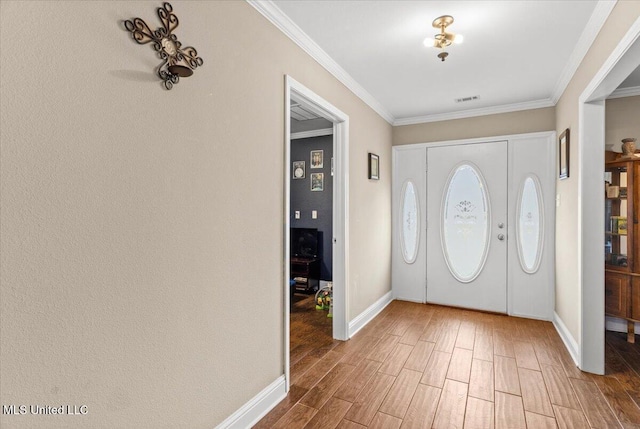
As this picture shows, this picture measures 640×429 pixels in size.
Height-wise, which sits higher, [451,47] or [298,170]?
[451,47]

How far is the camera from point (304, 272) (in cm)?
475

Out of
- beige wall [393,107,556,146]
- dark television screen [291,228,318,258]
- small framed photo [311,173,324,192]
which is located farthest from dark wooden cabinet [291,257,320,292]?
beige wall [393,107,556,146]

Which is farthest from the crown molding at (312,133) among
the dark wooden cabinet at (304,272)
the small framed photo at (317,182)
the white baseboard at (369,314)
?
the white baseboard at (369,314)

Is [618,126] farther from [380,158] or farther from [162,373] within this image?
[162,373]

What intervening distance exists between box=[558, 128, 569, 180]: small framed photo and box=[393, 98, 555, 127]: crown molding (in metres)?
0.62

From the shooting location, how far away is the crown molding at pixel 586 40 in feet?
6.57

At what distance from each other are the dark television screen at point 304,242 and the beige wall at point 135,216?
8.98 ft

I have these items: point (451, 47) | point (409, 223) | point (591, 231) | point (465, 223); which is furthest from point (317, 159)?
point (591, 231)

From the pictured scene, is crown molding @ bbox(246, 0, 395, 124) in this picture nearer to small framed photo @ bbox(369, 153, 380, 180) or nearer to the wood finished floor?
small framed photo @ bbox(369, 153, 380, 180)

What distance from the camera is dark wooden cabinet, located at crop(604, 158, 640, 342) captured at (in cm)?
301

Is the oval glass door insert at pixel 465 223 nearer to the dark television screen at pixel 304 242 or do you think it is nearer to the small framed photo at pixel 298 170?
the dark television screen at pixel 304 242

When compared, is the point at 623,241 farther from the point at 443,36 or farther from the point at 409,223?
the point at 443,36

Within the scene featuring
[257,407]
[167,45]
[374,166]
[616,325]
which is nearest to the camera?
[167,45]

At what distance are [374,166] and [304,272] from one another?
1.89m
